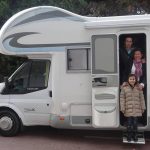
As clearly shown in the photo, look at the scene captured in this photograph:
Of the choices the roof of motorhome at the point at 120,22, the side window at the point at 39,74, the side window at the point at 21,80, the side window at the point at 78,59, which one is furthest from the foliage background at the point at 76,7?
the roof of motorhome at the point at 120,22

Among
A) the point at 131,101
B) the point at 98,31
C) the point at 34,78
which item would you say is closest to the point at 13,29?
the point at 34,78

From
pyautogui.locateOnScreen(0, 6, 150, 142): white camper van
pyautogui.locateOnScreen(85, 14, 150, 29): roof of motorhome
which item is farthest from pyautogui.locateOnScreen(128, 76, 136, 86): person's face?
pyautogui.locateOnScreen(85, 14, 150, 29): roof of motorhome

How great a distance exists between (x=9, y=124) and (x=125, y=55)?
328 cm

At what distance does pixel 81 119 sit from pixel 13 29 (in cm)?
264

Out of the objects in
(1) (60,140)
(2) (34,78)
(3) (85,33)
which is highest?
(3) (85,33)

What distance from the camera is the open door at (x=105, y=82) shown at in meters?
8.63

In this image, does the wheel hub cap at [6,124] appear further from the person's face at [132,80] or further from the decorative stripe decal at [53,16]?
the person's face at [132,80]

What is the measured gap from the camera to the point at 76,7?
15.4 m

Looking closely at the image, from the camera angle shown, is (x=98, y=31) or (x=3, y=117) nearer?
(x=98, y=31)

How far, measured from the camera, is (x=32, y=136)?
9.79 metres

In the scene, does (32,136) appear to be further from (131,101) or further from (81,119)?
(131,101)

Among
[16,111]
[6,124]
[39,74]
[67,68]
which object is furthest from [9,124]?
[67,68]

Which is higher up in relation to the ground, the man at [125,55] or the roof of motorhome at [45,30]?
the roof of motorhome at [45,30]

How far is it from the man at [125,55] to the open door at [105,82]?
1.16 ft
